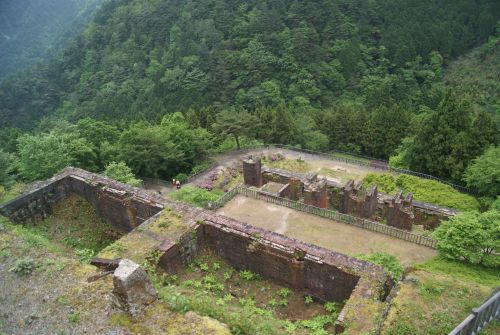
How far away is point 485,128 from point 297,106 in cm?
3286

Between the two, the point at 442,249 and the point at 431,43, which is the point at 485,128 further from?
the point at 431,43

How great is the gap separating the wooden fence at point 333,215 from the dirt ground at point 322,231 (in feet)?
0.68

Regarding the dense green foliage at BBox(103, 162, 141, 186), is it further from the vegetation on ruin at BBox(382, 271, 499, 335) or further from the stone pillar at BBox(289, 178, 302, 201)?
the vegetation on ruin at BBox(382, 271, 499, 335)

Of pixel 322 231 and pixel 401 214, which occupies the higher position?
pixel 322 231

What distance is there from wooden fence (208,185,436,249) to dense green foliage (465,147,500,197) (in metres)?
9.31

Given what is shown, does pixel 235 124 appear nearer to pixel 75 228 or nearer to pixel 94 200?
pixel 94 200

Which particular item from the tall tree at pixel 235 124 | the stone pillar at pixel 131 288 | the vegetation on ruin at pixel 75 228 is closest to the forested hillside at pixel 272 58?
the tall tree at pixel 235 124

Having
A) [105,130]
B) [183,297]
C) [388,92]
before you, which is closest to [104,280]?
[183,297]

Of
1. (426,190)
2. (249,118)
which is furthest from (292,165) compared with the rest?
(426,190)

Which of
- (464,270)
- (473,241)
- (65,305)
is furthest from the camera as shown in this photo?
(473,241)

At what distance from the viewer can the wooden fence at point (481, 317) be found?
7277 millimetres

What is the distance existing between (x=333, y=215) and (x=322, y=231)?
115 cm

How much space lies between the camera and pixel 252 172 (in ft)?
78.0

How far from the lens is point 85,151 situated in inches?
1025
